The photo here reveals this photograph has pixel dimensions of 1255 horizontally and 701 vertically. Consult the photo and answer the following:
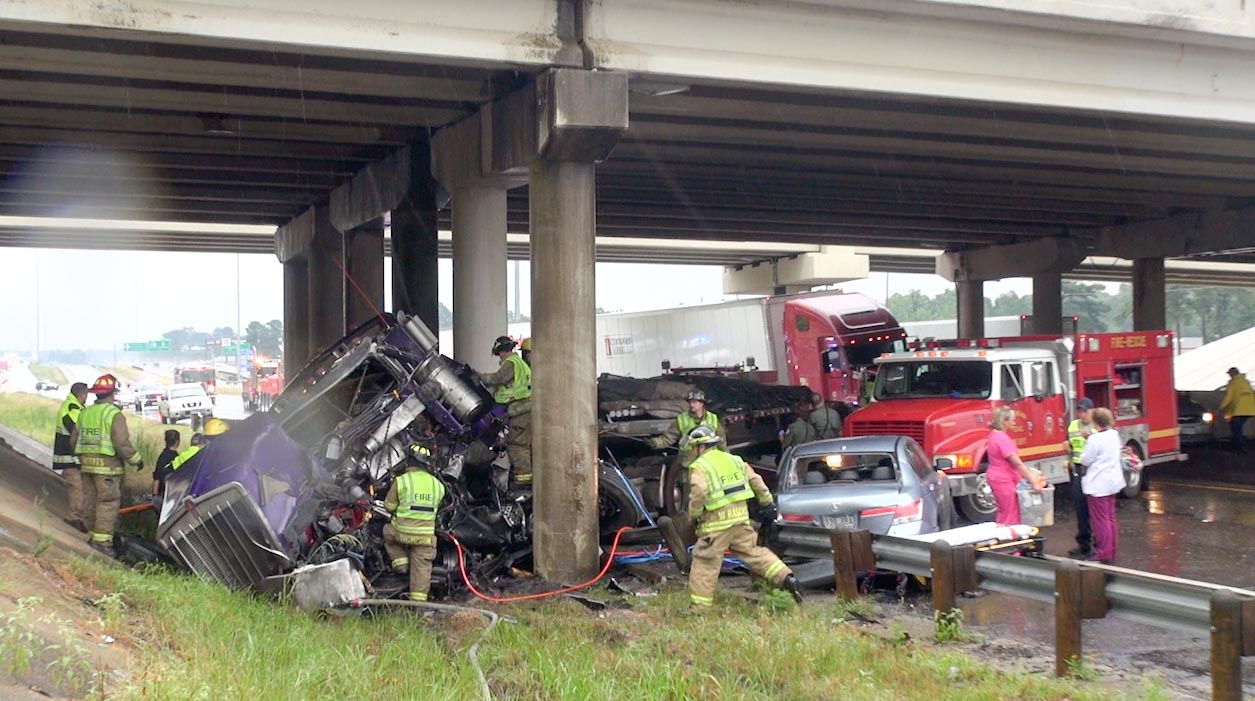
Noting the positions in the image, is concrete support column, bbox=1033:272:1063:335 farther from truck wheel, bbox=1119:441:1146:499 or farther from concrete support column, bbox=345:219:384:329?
concrete support column, bbox=345:219:384:329

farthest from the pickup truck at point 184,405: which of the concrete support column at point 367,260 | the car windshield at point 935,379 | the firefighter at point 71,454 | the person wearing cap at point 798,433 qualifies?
the car windshield at point 935,379

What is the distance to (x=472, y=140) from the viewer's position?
58.4ft

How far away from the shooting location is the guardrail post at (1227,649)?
7.22m

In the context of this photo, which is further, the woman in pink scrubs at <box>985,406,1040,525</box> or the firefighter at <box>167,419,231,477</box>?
the firefighter at <box>167,419,231,477</box>

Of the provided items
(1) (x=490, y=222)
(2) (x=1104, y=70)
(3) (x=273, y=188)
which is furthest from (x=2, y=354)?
(2) (x=1104, y=70)

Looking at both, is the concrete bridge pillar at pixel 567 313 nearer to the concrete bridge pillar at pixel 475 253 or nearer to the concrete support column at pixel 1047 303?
the concrete bridge pillar at pixel 475 253

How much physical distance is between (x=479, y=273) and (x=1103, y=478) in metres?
10.6

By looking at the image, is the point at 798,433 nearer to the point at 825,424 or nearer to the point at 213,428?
the point at 825,424

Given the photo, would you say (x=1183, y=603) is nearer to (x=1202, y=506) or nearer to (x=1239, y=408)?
(x=1202, y=506)

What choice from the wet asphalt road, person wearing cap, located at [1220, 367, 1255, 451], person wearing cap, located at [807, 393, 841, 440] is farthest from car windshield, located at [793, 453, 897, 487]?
person wearing cap, located at [1220, 367, 1255, 451]

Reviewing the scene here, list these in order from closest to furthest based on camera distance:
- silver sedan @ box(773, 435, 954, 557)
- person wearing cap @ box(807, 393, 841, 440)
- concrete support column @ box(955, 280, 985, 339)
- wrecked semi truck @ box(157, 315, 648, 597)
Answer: wrecked semi truck @ box(157, 315, 648, 597) → silver sedan @ box(773, 435, 954, 557) → person wearing cap @ box(807, 393, 841, 440) → concrete support column @ box(955, 280, 985, 339)

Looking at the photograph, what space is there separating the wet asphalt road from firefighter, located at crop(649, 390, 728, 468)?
3.82 metres

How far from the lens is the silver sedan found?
12156mm

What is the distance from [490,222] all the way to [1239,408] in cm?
1749
